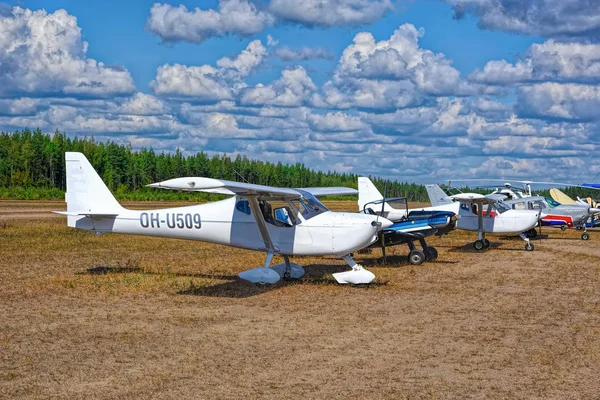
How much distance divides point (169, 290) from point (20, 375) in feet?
20.3

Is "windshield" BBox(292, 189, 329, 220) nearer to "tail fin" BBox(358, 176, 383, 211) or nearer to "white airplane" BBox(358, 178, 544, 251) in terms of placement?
"white airplane" BBox(358, 178, 544, 251)

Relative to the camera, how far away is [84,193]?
15.7 meters

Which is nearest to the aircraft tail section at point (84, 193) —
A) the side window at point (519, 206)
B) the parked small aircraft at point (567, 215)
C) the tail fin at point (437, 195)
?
the tail fin at point (437, 195)

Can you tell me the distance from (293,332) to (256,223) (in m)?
5.17

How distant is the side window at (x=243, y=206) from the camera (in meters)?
15.2

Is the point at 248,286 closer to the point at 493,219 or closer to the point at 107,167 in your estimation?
the point at 493,219

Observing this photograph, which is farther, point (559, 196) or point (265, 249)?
point (559, 196)

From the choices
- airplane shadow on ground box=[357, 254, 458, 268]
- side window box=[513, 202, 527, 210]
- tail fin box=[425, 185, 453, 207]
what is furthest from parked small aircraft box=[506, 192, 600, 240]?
airplane shadow on ground box=[357, 254, 458, 268]

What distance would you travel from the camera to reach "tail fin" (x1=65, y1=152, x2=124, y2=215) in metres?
15.7

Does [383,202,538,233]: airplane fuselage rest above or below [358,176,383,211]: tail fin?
below

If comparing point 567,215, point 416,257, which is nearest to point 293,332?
point 416,257

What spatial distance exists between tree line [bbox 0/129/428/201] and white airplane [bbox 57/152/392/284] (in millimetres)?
69219

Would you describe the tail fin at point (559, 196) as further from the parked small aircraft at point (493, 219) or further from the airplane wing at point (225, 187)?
the airplane wing at point (225, 187)

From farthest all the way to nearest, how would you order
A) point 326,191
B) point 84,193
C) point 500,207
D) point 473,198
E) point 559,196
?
point 559,196
point 500,207
point 473,198
point 326,191
point 84,193
